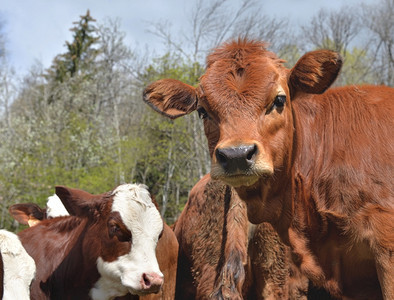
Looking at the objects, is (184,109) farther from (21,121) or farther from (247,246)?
(21,121)

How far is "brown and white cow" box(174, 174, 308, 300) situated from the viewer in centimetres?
530

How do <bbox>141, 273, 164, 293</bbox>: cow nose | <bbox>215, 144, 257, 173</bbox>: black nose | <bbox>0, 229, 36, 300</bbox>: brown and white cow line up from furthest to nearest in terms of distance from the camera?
<bbox>141, 273, 164, 293</bbox>: cow nose < <bbox>0, 229, 36, 300</bbox>: brown and white cow < <bbox>215, 144, 257, 173</bbox>: black nose

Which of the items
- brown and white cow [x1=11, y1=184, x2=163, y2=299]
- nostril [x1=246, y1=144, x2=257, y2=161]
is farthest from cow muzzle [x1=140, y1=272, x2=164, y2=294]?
nostril [x1=246, y1=144, x2=257, y2=161]

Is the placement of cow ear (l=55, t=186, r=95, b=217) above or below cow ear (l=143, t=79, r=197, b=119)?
below

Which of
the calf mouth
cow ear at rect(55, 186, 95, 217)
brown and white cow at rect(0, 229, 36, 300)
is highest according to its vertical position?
the calf mouth

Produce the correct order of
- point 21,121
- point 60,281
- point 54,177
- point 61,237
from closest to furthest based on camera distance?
point 60,281 < point 61,237 < point 54,177 < point 21,121

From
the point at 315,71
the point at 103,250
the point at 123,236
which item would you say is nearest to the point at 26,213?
the point at 103,250

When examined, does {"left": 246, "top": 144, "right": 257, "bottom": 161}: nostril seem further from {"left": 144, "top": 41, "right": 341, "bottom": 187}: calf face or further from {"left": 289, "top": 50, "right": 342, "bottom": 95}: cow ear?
{"left": 289, "top": 50, "right": 342, "bottom": 95}: cow ear

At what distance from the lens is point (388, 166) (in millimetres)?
Answer: 4180

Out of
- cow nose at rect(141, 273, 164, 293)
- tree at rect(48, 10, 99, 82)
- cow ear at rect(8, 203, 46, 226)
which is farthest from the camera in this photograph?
tree at rect(48, 10, 99, 82)

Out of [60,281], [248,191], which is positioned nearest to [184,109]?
[248,191]

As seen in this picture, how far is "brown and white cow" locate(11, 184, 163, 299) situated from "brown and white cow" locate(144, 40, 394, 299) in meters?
0.96

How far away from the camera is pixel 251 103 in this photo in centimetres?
383

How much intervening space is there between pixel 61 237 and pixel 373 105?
132 inches
